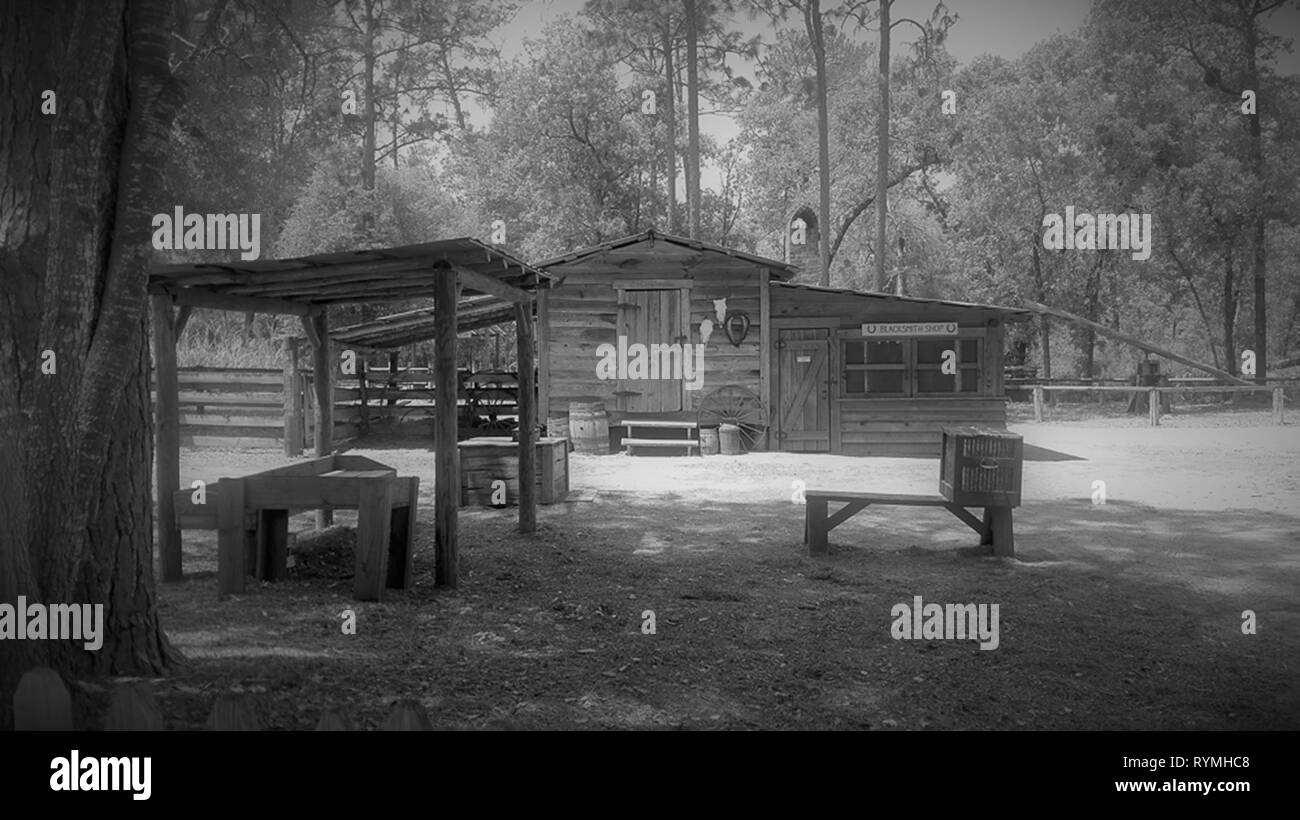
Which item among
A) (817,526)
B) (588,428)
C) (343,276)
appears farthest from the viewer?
(588,428)

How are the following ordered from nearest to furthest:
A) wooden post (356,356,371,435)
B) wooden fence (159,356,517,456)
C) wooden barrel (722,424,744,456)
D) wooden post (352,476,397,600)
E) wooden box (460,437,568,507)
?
wooden post (352,476,397,600)
wooden box (460,437,568,507)
wooden fence (159,356,517,456)
wooden barrel (722,424,744,456)
wooden post (356,356,371,435)

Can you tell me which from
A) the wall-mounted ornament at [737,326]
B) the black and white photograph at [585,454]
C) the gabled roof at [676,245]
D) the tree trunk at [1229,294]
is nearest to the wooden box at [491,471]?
the black and white photograph at [585,454]

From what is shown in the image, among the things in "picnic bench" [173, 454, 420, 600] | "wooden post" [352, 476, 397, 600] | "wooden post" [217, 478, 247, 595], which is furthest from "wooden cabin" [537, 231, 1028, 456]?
"wooden post" [352, 476, 397, 600]

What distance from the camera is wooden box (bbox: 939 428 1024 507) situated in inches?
341

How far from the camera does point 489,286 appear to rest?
8.81m

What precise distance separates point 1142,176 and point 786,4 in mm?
14122

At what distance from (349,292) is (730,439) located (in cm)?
1097

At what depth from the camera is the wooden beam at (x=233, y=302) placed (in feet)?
27.2

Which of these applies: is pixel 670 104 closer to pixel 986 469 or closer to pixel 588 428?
pixel 588 428

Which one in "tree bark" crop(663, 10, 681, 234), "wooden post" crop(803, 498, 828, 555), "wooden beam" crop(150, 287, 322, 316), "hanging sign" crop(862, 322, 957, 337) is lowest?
"wooden post" crop(803, 498, 828, 555)

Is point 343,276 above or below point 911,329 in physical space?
below

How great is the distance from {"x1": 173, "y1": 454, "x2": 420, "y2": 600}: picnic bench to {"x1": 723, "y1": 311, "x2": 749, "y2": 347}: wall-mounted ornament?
42.3 ft

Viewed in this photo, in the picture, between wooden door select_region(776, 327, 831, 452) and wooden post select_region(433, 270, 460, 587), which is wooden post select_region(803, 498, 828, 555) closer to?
wooden post select_region(433, 270, 460, 587)

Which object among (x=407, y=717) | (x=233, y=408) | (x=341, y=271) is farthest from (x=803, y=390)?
(x=407, y=717)
